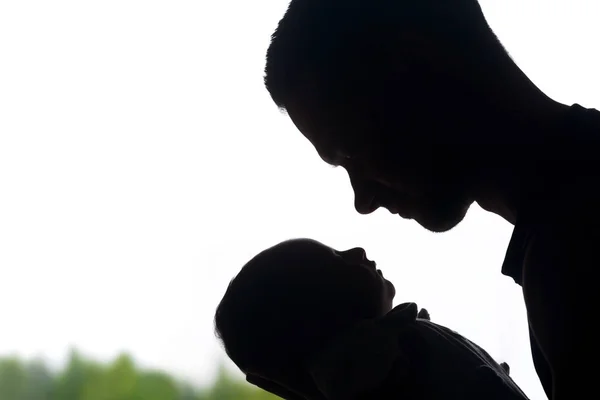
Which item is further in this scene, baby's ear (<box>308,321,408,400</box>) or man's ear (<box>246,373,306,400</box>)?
man's ear (<box>246,373,306,400</box>)

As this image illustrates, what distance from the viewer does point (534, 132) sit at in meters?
0.58

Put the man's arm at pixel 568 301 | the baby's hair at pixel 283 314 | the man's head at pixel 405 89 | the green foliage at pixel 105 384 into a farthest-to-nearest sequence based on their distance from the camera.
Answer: the green foliage at pixel 105 384 → the baby's hair at pixel 283 314 → the man's head at pixel 405 89 → the man's arm at pixel 568 301

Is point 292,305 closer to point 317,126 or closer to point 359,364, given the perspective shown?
point 359,364

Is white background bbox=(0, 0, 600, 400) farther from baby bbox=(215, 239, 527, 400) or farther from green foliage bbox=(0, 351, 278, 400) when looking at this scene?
baby bbox=(215, 239, 527, 400)

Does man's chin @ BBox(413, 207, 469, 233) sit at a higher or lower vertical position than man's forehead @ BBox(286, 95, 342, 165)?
lower

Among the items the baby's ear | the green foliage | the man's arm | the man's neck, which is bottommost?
the green foliage

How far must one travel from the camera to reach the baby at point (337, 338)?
67 cm

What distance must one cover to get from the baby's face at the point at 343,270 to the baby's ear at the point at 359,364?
87 mm

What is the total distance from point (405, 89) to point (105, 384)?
1.09 metres

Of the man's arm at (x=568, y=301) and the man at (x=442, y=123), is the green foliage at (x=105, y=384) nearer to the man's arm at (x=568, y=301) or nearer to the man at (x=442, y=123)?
the man at (x=442, y=123)

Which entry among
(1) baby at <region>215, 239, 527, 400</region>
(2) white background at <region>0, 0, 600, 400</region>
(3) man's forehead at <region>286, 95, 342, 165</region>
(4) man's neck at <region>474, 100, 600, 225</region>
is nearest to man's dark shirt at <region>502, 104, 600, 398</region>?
(4) man's neck at <region>474, 100, 600, 225</region>

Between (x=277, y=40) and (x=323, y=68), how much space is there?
9 centimetres

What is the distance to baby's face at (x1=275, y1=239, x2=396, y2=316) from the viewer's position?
31.2 inches

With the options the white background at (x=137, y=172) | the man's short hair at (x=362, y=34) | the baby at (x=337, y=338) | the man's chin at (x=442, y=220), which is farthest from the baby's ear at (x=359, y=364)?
the white background at (x=137, y=172)
